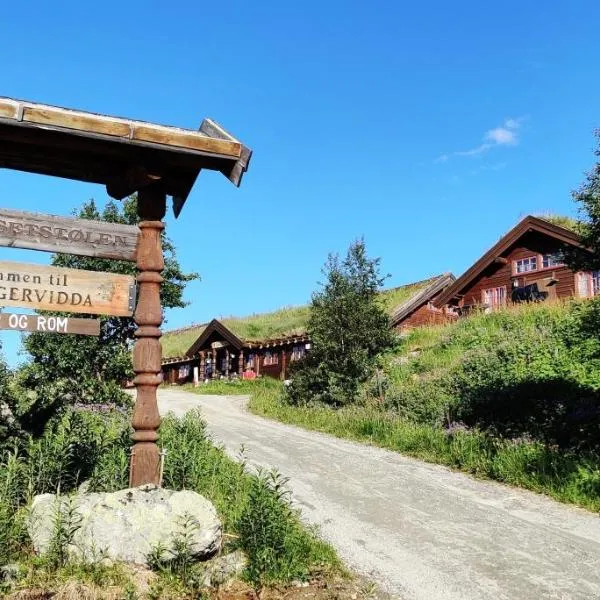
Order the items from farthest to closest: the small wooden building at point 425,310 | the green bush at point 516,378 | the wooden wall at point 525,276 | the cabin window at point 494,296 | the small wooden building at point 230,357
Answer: the small wooden building at point 230,357
the small wooden building at point 425,310
the cabin window at point 494,296
the wooden wall at point 525,276
the green bush at point 516,378

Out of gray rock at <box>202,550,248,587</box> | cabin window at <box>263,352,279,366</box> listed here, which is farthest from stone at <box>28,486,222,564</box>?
cabin window at <box>263,352,279,366</box>

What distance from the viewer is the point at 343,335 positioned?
68.6 feet

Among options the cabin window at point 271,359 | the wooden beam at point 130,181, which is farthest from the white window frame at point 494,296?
the wooden beam at point 130,181

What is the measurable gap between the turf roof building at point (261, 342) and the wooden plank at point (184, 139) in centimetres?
2669

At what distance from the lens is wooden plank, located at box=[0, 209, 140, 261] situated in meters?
5.88

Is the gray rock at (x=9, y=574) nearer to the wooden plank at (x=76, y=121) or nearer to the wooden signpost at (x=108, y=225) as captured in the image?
the wooden signpost at (x=108, y=225)

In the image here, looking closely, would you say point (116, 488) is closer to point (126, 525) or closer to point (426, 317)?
point (126, 525)

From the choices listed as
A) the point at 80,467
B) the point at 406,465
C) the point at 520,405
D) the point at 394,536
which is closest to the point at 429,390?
the point at 520,405

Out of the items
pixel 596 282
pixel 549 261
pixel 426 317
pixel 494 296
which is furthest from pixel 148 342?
pixel 426 317

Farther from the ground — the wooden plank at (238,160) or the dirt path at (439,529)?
the wooden plank at (238,160)

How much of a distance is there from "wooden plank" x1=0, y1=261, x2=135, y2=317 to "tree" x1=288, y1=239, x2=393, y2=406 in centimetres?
1435

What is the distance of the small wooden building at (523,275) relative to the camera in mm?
29453

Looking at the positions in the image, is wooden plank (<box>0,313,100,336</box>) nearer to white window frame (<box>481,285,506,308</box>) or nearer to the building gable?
the building gable

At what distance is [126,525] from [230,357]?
1432 inches
